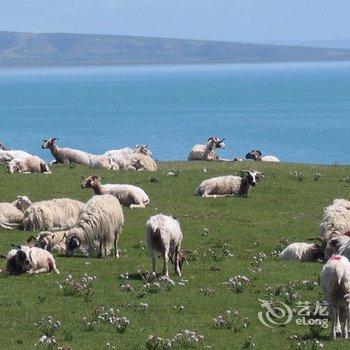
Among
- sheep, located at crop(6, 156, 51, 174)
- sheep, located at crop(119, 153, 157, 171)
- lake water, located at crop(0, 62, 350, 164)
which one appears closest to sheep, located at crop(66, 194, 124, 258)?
sheep, located at crop(6, 156, 51, 174)

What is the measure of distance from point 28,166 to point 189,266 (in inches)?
593

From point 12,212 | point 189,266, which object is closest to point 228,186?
point 12,212

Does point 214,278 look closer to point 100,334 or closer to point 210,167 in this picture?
point 100,334

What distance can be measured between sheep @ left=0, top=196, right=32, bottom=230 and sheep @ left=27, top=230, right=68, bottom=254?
2.84 m

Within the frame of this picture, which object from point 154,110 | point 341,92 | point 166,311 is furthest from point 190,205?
point 341,92

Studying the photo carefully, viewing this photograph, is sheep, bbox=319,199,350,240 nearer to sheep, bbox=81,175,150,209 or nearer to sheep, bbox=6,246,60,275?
sheep, bbox=6,246,60,275

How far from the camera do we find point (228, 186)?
29531mm

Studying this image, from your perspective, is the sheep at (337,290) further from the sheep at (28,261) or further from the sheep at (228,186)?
the sheep at (228,186)

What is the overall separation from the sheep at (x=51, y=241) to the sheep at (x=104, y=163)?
12.7 m

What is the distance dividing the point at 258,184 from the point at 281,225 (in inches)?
213

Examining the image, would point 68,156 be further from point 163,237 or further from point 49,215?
point 163,237

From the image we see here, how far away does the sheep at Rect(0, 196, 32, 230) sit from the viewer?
24.5m

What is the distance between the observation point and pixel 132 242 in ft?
74.9

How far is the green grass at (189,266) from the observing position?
1417 cm
